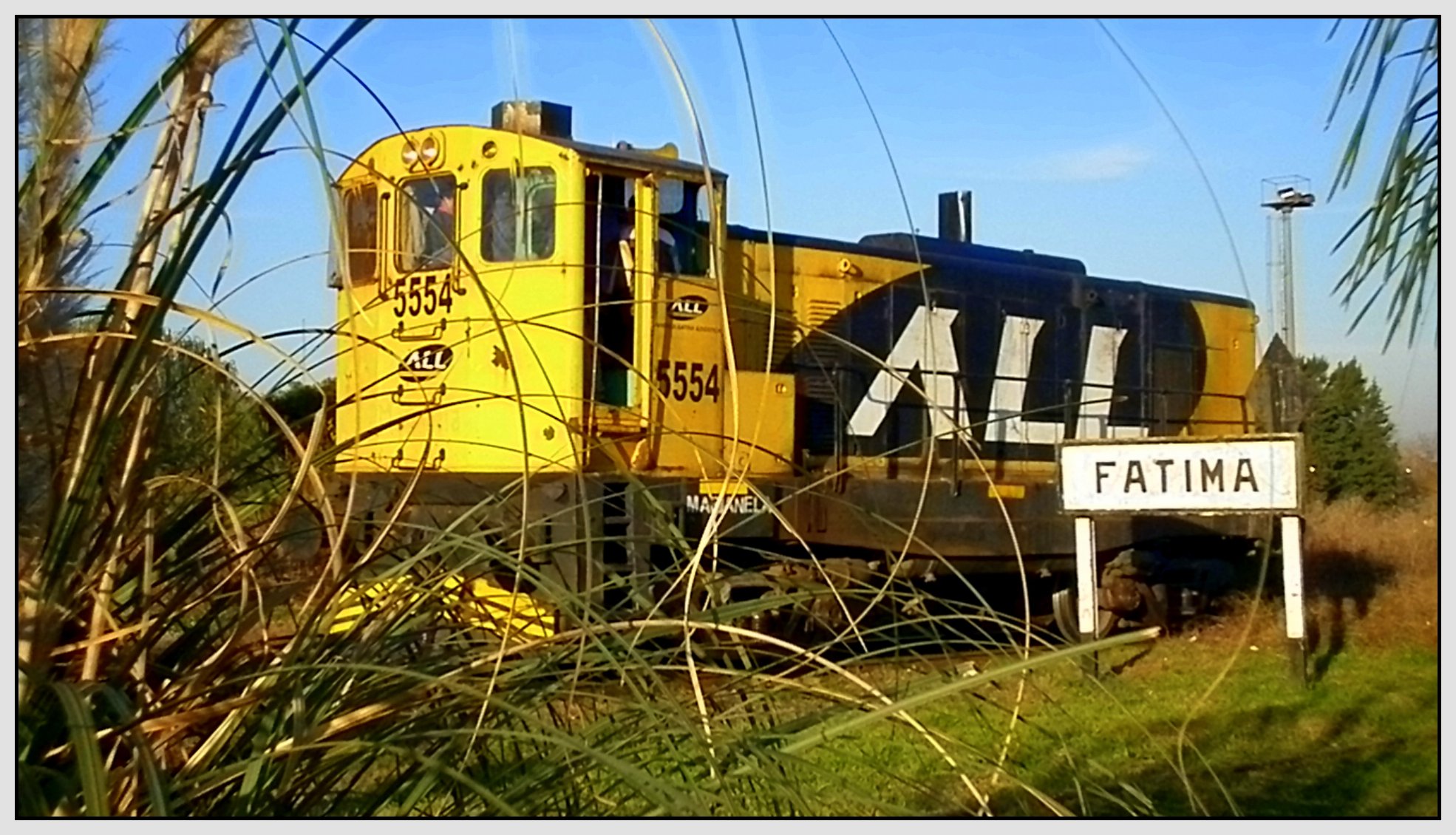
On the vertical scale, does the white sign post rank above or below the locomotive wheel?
above

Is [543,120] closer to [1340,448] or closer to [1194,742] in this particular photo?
[1194,742]

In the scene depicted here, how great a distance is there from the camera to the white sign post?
6.07 m

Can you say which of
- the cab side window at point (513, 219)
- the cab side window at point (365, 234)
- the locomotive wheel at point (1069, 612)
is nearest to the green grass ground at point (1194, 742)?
the locomotive wheel at point (1069, 612)

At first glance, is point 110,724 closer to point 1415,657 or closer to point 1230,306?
point 1415,657

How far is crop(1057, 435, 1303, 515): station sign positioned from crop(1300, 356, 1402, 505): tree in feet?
0.64

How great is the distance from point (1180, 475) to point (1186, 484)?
4 cm

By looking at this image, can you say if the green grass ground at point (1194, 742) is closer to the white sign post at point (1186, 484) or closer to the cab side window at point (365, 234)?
the white sign post at point (1186, 484)

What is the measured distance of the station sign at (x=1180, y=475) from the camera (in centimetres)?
605

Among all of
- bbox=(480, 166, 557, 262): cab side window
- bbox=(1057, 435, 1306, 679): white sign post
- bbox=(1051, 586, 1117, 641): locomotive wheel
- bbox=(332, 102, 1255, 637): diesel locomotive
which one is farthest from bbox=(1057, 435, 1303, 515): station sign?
bbox=(480, 166, 557, 262): cab side window

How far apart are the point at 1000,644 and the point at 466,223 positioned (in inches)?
207

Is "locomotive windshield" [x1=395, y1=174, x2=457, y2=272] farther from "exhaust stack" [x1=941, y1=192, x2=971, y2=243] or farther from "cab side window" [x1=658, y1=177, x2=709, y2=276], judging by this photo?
"exhaust stack" [x1=941, y1=192, x2=971, y2=243]

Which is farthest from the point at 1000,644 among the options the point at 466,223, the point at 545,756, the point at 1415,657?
the point at 1415,657

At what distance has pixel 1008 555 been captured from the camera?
7.66 metres

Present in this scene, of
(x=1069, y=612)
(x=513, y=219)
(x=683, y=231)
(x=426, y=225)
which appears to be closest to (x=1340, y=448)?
(x=1069, y=612)
